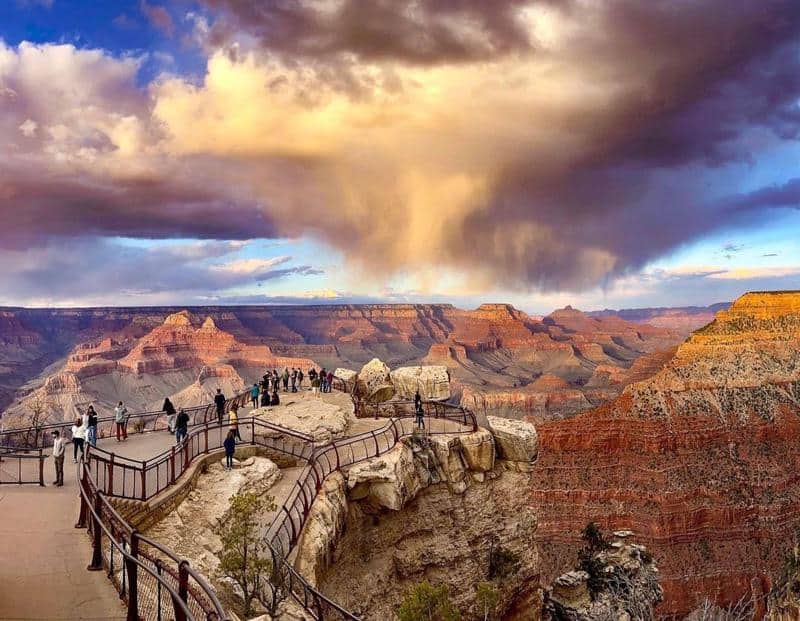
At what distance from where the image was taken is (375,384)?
33.1 m

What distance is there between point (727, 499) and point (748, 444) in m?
13.6

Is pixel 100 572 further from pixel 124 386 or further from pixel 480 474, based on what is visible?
pixel 124 386

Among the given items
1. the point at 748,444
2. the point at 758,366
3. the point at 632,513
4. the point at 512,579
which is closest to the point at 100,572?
the point at 512,579

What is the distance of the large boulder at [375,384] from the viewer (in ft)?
107

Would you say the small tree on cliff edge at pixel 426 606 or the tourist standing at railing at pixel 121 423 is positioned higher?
the tourist standing at railing at pixel 121 423

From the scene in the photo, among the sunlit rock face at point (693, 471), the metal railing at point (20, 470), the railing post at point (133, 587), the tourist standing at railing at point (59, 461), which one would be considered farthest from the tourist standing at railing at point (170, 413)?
the sunlit rock face at point (693, 471)

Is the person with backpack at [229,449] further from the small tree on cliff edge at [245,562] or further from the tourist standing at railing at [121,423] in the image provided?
the tourist standing at railing at [121,423]

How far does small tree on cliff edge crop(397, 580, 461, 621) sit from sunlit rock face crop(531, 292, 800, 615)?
40.6 m

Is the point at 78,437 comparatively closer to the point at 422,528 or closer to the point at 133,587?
the point at 422,528

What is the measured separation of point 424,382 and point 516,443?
8.36m

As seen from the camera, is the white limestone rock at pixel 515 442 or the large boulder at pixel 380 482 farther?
the white limestone rock at pixel 515 442

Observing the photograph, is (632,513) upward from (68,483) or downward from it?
downward

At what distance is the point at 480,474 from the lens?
23.3 metres

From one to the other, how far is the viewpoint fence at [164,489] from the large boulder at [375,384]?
2.46 m
